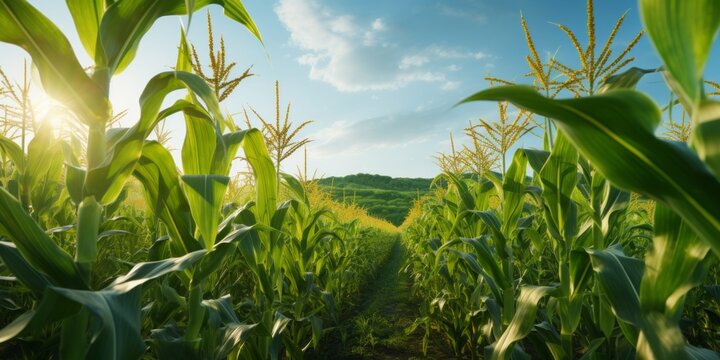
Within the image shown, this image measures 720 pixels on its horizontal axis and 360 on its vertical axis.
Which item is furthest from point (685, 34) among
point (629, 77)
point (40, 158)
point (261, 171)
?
point (40, 158)

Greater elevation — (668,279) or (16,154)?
(16,154)

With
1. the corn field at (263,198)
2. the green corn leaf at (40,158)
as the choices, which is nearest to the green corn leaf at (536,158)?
the corn field at (263,198)

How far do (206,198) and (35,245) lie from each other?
16.4 inches

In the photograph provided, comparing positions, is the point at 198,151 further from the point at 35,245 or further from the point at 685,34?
the point at 685,34

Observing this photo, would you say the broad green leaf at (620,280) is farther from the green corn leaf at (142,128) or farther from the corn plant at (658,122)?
the green corn leaf at (142,128)

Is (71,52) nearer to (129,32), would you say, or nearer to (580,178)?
(129,32)

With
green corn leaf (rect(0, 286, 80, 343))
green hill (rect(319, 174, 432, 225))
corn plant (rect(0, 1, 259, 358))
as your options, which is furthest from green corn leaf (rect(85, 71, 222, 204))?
green hill (rect(319, 174, 432, 225))

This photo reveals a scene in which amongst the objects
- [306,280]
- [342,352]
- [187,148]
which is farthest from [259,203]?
[342,352]

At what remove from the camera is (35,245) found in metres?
0.87

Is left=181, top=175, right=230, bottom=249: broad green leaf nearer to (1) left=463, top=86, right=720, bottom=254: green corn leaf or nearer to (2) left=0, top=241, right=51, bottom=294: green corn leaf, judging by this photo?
(2) left=0, top=241, right=51, bottom=294: green corn leaf

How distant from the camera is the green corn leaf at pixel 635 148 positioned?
56cm

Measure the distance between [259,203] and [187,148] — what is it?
0.49 metres

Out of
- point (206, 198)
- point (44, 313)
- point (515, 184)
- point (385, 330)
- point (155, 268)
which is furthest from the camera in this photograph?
point (385, 330)

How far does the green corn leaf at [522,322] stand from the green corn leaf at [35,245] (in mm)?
1408
